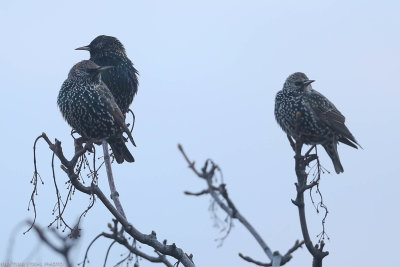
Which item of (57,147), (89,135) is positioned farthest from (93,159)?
(89,135)

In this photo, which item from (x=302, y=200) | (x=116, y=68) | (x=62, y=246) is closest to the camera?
(x=62, y=246)

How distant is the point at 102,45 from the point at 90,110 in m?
2.15

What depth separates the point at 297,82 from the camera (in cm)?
752

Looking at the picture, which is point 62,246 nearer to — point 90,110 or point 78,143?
point 78,143

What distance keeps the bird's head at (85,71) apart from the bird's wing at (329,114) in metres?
2.21

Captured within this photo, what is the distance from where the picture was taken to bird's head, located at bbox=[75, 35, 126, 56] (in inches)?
349

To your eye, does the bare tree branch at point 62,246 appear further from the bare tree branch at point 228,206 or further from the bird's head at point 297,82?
the bird's head at point 297,82

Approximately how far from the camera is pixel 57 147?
448 centimetres

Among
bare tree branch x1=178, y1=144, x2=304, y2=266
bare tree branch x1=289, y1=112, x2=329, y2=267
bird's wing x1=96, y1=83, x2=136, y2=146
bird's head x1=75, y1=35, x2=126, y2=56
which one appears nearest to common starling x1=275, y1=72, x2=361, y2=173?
bird's wing x1=96, y1=83, x2=136, y2=146

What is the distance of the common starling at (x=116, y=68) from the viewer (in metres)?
8.51

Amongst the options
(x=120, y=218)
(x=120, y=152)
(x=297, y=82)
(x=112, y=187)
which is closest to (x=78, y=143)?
(x=112, y=187)

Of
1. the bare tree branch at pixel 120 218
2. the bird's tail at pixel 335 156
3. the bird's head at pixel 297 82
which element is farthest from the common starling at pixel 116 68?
the bare tree branch at pixel 120 218

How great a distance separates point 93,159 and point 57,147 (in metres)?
1.00

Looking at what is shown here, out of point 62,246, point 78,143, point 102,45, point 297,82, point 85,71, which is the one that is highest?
point 102,45
